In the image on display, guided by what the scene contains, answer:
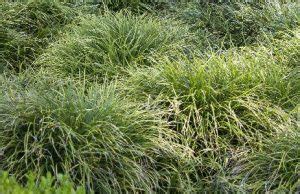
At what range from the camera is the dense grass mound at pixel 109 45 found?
5289 millimetres

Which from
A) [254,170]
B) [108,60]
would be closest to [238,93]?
[254,170]

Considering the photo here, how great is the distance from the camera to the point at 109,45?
5.34 meters

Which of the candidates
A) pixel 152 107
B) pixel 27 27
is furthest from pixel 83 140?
pixel 27 27

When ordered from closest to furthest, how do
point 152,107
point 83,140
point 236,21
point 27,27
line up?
1. point 83,140
2. point 152,107
3. point 236,21
4. point 27,27

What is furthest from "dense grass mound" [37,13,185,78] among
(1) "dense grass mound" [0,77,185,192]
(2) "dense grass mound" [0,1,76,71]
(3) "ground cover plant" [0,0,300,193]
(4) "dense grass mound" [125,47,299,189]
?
(1) "dense grass mound" [0,77,185,192]

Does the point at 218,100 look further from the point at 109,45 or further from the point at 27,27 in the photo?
the point at 27,27

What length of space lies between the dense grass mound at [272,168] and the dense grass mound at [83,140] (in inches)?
19.7

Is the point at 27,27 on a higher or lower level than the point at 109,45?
lower

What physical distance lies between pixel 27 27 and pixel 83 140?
2935 mm

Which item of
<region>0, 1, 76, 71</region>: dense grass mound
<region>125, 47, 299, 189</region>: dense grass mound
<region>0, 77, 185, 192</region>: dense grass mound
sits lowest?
<region>0, 1, 76, 71</region>: dense grass mound

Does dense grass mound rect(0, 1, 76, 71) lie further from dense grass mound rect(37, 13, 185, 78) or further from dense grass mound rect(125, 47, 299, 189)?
dense grass mound rect(125, 47, 299, 189)

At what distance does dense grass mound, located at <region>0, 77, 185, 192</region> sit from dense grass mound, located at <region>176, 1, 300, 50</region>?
1.99 metres

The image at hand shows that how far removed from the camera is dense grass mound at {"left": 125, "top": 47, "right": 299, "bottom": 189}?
167 inches

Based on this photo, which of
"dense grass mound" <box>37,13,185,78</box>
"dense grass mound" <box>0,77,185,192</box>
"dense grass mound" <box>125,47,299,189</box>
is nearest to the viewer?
"dense grass mound" <box>0,77,185,192</box>
